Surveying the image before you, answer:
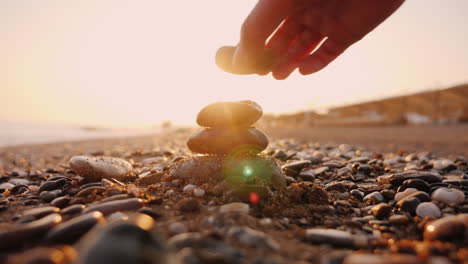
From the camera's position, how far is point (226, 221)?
1978mm

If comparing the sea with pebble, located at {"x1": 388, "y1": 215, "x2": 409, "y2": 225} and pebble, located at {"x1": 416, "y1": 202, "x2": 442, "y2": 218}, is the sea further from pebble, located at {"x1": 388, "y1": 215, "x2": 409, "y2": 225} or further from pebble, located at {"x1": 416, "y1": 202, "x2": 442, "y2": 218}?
pebble, located at {"x1": 416, "y1": 202, "x2": 442, "y2": 218}

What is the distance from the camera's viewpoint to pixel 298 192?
8.54ft

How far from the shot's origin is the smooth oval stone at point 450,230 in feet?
5.90

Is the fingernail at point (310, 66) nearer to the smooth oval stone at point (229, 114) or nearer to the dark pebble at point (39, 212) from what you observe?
the smooth oval stone at point (229, 114)

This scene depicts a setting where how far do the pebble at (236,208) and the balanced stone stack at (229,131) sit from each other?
112cm

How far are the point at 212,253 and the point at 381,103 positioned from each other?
32153 mm

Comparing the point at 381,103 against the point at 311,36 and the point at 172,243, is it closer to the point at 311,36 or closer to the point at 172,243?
the point at 311,36

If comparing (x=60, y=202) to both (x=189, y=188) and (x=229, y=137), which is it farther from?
(x=229, y=137)

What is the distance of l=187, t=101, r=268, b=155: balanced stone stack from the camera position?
3303 millimetres

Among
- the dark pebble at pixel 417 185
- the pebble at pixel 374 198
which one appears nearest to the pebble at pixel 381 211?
the pebble at pixel 374 198

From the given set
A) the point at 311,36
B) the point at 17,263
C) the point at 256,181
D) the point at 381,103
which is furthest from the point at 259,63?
the point at 381,103

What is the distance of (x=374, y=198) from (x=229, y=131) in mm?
1666

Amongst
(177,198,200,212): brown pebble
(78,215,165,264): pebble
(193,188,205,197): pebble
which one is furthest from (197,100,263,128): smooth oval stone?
(78,215,165,264): pebble

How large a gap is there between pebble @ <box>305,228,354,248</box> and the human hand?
1.46m
